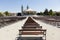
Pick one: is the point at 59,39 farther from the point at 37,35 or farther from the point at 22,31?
the point at 22,31

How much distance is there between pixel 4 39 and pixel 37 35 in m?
1.70

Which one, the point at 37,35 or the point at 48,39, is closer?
the point at 48,39

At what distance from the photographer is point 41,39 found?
7.13 m

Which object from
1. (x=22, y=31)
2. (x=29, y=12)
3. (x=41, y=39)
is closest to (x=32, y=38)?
(x=41, y=39)

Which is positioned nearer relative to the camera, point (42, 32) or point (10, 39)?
point (10, 39)

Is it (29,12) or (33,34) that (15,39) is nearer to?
(33,34)

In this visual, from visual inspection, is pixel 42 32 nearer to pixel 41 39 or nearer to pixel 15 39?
pixel 41 39

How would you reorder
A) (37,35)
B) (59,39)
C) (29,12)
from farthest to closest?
1. (29,12)
2. (37,35)
3. (59,39)

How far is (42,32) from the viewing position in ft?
26.6

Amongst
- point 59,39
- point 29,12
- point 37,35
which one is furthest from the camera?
point 29,12

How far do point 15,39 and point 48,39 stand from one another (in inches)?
56.8

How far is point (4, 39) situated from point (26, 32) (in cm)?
147

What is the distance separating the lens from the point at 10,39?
24.0 feet

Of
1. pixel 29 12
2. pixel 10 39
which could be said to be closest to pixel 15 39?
pixel 10 39
